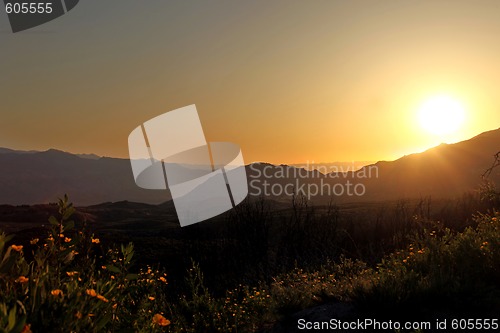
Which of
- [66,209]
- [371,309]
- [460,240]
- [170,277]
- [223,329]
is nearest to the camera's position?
[66,209]

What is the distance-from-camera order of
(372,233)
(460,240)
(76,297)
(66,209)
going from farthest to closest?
(372,233), (460,240), (66,209), (76,297)

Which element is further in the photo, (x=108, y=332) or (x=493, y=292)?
(x=493, y=292)

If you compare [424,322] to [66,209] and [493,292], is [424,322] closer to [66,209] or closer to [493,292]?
[493,292]

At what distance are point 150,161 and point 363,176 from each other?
88.2 metres

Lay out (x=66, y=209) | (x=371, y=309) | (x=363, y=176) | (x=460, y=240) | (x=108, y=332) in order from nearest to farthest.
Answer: (x=108, y=332), (x=66, y=209), (x=371, y=309), (x=460, y=240), (x=363, y=176)

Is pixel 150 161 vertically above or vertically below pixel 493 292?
above

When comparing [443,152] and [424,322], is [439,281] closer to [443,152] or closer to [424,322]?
[424,322]

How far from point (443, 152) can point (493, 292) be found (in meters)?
87.9

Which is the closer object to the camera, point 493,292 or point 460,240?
point 493,292

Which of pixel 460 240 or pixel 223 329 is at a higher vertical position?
pixel 460 240

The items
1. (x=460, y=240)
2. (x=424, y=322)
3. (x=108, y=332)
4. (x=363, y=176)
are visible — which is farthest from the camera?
(x=363, y=176)

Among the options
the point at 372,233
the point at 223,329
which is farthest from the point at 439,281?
the point at 372,233

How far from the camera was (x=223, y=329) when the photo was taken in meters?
5.57

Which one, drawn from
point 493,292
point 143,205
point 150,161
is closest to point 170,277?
point 150,161
